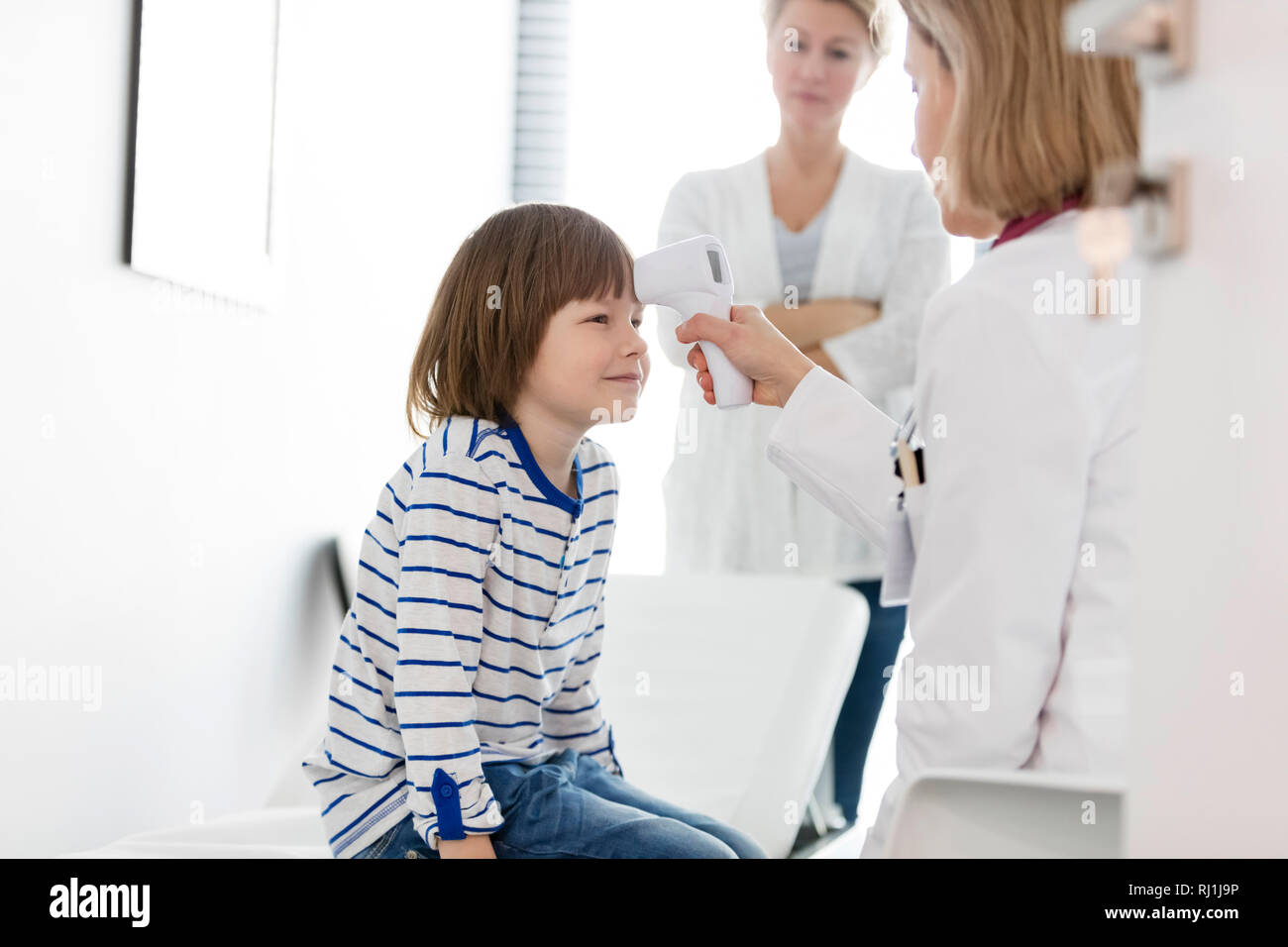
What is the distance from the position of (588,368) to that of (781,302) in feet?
2.57

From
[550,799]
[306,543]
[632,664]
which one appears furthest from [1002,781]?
[306,543]

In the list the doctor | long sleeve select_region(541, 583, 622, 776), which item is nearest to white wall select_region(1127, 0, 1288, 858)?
the doctor

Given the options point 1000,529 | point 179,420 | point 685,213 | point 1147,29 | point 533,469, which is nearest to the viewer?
point 1147,29

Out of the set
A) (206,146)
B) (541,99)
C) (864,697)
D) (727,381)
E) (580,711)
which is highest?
(541,99)

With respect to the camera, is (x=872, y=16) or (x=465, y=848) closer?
(x=465, y=848)

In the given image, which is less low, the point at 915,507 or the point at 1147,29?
the point at 1147,29

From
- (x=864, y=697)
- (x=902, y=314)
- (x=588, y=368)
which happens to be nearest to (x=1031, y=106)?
(x=588, y=368)

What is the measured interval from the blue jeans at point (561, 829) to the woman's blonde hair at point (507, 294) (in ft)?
1.29

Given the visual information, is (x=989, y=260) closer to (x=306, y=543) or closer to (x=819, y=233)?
(x=819, y=233)

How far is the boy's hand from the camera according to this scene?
42.4 inches

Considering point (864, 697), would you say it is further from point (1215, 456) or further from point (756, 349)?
point (1215, 456)

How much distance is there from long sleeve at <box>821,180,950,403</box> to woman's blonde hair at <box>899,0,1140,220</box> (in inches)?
40.0

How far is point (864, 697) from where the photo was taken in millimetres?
2080
